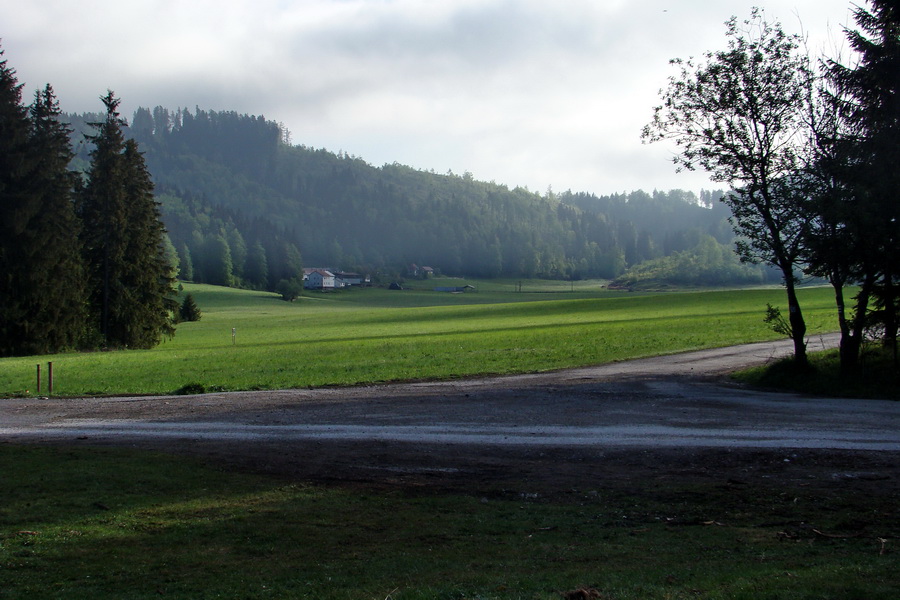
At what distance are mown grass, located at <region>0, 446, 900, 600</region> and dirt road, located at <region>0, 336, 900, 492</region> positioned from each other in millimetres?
1385

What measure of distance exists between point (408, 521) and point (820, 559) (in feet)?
15.2

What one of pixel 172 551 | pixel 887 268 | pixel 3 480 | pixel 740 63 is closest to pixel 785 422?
pixel 887 268

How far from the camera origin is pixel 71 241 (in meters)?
48.7

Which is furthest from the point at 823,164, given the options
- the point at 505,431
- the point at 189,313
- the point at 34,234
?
the point at 189,313

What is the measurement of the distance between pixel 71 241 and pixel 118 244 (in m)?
4.65

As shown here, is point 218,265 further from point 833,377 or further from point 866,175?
point 866,175

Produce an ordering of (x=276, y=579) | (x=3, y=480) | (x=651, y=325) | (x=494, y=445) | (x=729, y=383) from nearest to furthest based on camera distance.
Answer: (x=276, y=579)
(x=3, y=480)
(x=494, y=445)
(x=729, y=383)
(x=651, y=325)

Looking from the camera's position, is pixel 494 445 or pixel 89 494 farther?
pixel 494 445

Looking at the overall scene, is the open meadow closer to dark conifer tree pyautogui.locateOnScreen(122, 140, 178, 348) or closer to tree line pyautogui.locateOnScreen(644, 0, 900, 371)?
tree line pyautogui.locateOnScreen(644, 0, 900, 371)

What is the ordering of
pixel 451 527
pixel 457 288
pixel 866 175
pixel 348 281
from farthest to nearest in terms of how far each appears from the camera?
pixel 348 281 < pixel 457 288 < pixel 866 175 < pixel 451 527

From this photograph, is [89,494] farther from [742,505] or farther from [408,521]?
[742,505]

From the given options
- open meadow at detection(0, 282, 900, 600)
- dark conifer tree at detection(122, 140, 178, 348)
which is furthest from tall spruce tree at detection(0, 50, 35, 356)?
open meadow at detection(0, 282, 900, 600)

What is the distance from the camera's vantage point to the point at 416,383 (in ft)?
82.6

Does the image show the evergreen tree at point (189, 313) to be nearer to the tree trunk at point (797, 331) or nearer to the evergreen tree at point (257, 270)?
the tree trunk at point (797, 331)
